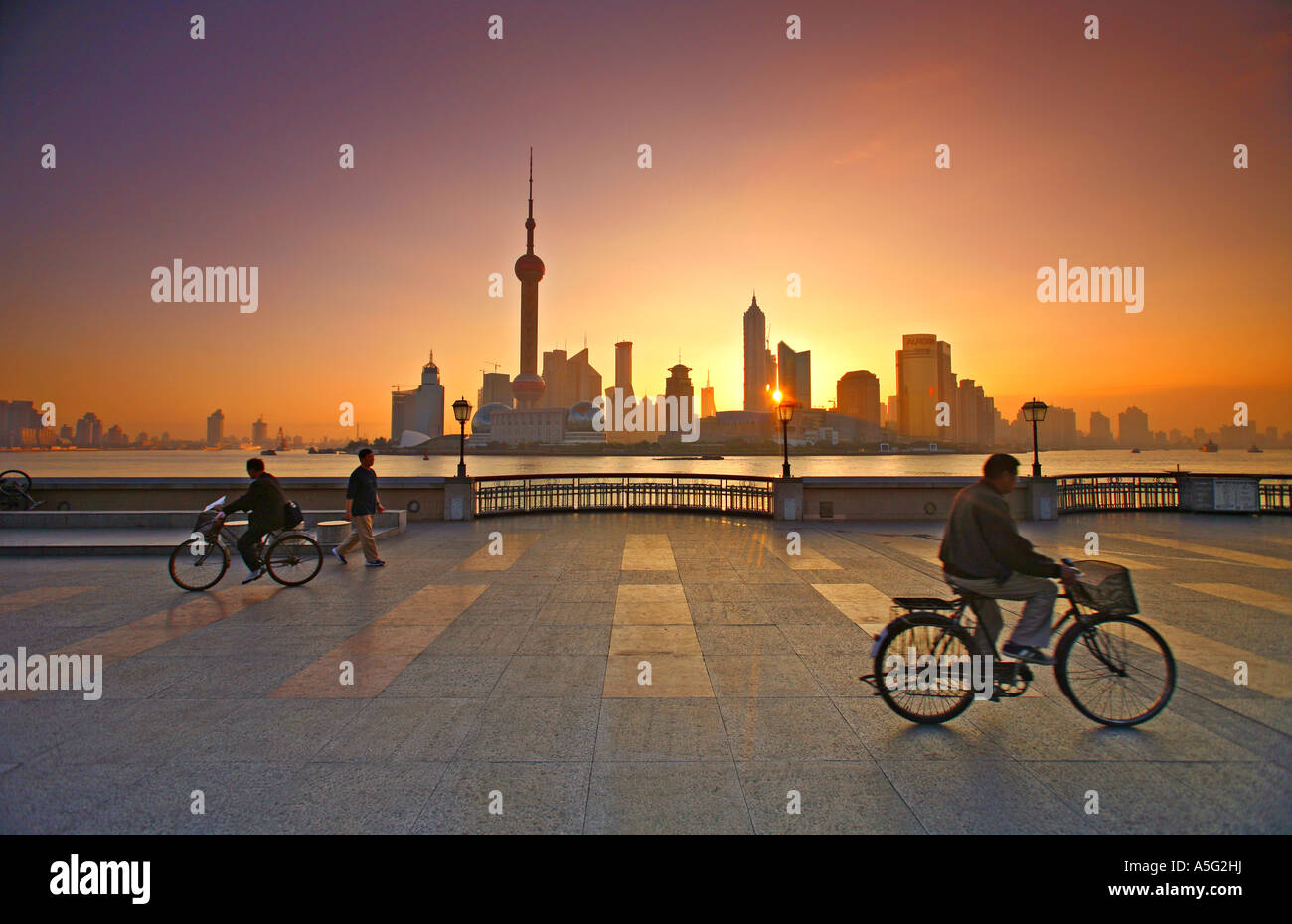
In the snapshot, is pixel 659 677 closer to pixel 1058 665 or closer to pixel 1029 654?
pixel 1029 654

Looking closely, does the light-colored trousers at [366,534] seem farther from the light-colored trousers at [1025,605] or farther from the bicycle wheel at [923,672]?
the light-colored trousers at [1025,605]

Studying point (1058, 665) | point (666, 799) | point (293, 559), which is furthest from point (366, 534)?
point (1058, 665)

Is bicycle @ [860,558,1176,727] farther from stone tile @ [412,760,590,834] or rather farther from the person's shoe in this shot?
stone tile @ [412,760,590,834]

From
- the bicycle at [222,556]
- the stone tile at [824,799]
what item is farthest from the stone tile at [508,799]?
the bicycle at [222,556]

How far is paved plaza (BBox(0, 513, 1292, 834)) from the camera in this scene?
11.5 feet

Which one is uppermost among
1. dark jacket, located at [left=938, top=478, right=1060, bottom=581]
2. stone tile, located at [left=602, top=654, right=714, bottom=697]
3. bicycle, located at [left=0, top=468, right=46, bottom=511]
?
dark jacket, located at [left=938, top=478, right=1060, bottom=581]

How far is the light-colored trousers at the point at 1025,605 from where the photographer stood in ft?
14.7

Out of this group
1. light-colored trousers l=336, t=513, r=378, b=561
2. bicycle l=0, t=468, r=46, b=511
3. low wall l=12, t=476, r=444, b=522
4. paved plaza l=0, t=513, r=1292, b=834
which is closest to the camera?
paved plaza l=0, t=513, r=1292, b=834

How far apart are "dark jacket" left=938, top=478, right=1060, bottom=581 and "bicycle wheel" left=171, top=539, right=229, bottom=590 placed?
10.0 meters

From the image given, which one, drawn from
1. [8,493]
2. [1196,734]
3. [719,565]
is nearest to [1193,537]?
[719,565]

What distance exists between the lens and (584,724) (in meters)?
4.68

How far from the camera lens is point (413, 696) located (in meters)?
5.27

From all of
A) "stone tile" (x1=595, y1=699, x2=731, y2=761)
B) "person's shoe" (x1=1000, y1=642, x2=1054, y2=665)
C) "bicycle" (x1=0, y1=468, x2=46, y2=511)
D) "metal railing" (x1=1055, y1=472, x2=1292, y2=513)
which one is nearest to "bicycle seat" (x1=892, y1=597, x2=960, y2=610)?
"person's shoe" (x1=1000, y1=642, x2=1054, y2=665)
